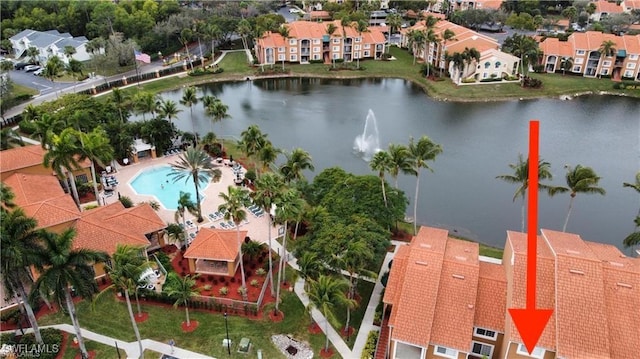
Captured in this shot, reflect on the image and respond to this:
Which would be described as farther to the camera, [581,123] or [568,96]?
[568,96]

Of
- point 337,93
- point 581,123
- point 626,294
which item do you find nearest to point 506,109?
point 581,123

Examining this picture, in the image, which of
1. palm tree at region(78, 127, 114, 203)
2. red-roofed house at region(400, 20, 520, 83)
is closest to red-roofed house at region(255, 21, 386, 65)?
red-roofed house at region(400, 20, 520, 83)

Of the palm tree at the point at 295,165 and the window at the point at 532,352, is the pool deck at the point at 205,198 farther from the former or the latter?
the window at the point at 532,352

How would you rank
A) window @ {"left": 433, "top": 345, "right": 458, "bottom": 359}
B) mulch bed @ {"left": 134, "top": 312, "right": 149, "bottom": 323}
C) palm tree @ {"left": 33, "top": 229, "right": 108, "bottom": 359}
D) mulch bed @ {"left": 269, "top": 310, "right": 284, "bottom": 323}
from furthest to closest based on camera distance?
mulch bed @ {"left": 269, "top": 310, "right": 284, "bottom": 323} → mulch bed @ {"left": 134, "top": 312, "right": 149, "bottom": 323} → window @ {"left": 433, "top": 345, "right": 458, "bottom": 359} → palm tree @ {"left": 33, "top": 229, "right": 108, "bottom": 359}

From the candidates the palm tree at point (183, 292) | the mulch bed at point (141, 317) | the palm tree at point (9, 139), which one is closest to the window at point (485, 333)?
the palm tree at point (183, 292)

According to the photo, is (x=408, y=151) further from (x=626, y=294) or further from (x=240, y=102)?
(x=240, y=102)

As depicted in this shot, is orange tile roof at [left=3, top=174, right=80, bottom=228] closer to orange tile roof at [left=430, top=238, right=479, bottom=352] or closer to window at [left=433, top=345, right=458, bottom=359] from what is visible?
orange tile roof at [left=430, top=238, right=479, bottom=352]
